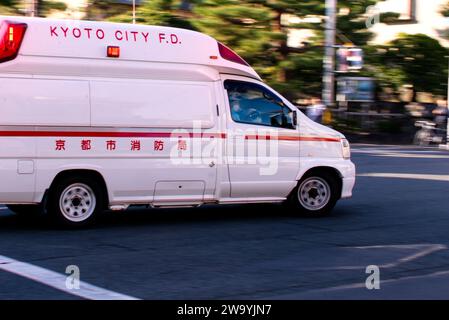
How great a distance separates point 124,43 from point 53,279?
13.3ft

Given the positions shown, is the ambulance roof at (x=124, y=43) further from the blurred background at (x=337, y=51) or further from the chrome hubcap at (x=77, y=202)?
the blurred background at (x=337, y=51)

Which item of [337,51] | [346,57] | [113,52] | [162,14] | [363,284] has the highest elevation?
[162,14]

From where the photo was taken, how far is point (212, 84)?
37.0 ft

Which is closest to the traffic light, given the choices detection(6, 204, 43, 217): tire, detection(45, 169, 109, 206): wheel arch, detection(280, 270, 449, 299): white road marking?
detection(6, 204, 43, 217): tire

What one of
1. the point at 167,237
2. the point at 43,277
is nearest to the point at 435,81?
the point at 167,237

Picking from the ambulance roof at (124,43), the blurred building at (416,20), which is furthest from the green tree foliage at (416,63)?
the ambulance roof at (124,43)

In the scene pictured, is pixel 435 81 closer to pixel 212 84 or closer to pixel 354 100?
pixel 354 100

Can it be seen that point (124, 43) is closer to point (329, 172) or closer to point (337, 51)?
point (329, 172)

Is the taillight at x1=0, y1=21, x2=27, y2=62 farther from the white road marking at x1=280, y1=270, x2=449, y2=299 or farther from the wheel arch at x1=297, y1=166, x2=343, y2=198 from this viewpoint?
the white road marking at x1=280, y1=270, x2=449, y2=299

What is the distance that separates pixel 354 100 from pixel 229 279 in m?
27.2

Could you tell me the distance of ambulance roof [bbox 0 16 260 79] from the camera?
33.6 ft

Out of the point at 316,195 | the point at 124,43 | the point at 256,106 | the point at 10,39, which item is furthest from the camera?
the point at 316,195

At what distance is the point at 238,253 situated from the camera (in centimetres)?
923

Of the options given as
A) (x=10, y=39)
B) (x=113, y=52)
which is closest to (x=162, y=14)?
(x=113, y=52)
